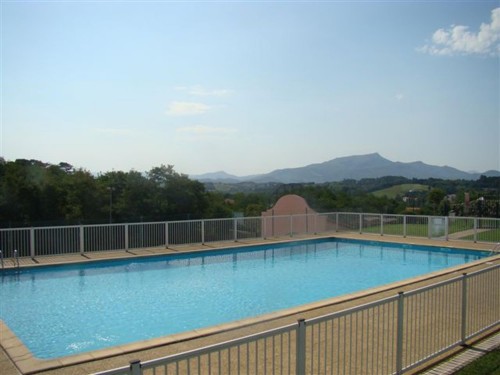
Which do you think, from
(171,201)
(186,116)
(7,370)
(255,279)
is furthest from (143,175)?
(7,370)

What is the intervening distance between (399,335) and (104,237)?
11367 mm

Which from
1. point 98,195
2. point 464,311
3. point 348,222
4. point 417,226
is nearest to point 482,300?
point 464,311

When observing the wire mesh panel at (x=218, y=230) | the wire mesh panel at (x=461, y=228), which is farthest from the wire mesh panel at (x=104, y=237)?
the wire mesh panel at (x=461, y=228)

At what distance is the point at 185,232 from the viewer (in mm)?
15703

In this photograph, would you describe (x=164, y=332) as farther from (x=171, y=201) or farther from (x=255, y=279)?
(x=171, y=201)

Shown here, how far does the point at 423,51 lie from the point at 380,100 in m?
4.62

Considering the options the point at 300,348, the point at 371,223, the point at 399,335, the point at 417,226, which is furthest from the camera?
the point at 371,223

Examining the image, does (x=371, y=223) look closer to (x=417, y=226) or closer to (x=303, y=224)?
(x=417, y=226)

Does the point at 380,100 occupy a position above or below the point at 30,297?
above

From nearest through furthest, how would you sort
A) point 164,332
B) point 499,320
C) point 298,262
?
point 499,320
point 164,332
point 298,262

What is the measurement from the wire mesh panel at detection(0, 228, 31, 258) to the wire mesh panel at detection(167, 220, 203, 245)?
14.6 ft

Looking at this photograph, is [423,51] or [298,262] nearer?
[298,262]

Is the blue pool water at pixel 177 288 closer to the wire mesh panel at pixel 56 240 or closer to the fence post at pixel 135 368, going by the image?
the wire mesh panel at pixel 56 240

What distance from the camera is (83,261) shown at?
12.5m
